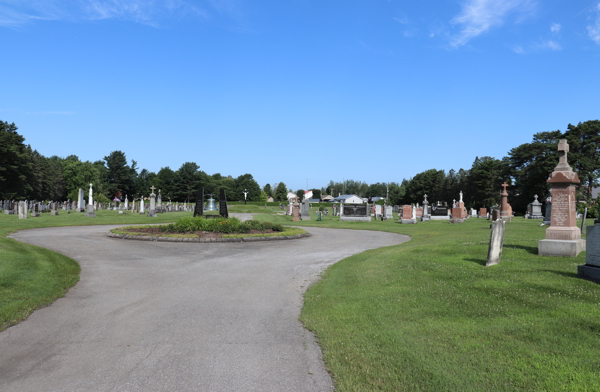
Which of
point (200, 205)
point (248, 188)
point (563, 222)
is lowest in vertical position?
point (563, 222)

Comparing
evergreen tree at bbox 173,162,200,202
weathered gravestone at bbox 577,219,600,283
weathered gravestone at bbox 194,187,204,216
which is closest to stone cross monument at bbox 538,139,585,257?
weathered gravestone at bbox 577,219,600,283

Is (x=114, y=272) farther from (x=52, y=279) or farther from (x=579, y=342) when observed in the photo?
(x=579, y=342)

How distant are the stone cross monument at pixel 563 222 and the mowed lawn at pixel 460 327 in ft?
5.27

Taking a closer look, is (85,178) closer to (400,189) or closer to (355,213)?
(355,213)

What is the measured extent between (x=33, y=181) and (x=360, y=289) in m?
90.7

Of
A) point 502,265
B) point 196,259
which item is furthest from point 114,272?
point 502,265

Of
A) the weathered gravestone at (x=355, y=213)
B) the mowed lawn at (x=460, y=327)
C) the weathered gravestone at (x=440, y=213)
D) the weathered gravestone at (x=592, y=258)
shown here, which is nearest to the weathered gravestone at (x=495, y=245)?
the mowed lawn at (x=460, y=327)

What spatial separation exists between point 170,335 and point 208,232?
48.4 ft

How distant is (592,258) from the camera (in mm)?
Result: 8008

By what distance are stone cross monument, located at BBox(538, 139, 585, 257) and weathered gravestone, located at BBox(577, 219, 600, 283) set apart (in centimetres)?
321

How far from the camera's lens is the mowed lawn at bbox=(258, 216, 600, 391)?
404cm

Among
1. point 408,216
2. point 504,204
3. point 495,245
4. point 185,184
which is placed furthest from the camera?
point 185,184

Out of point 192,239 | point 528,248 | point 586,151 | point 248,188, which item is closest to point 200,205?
point 192,239

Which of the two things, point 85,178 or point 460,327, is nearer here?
point 460,327
